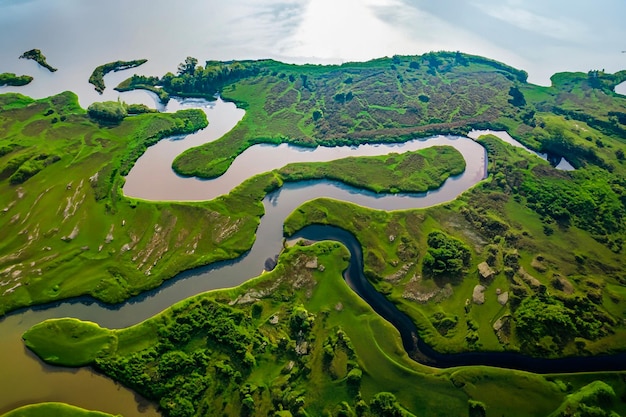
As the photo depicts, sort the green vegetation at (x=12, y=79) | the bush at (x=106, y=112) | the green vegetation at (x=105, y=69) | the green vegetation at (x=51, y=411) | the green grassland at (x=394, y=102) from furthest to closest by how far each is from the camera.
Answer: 1. the green vegetation at (x=105, y=69)
2. the green vegetation at (x=12, y=79)
3. the bush at (x=106, y=112)
4. the green grassland at (x=394, y=102)
5. the green vegetation at (x=51, y=411)

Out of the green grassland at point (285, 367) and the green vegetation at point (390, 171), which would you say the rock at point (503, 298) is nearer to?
the green grassland at point (285, 367)

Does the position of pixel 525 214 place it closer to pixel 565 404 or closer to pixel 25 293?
pixel 565 404

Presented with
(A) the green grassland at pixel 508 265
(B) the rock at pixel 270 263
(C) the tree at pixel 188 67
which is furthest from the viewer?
(C) the tree at pixel 188 67

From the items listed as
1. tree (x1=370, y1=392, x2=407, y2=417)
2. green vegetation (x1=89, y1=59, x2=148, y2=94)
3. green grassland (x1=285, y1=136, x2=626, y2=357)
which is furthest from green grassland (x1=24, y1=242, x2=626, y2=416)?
green vegetation (x1=89, y1=59, x2=148, y2=94)

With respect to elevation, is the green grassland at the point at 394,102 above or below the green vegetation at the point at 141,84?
below


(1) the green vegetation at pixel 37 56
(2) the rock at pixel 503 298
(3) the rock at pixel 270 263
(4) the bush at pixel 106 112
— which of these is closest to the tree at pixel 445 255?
(2) the rock at pixel 503 298

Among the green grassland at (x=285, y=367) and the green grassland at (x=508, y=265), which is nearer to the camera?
the green grassland at (x=285, y=367)

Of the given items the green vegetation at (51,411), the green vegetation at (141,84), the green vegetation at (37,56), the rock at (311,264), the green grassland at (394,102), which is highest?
the green vegetation at (37,56)
